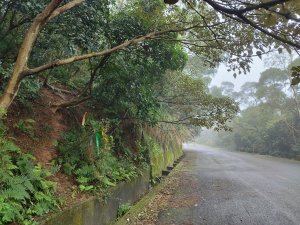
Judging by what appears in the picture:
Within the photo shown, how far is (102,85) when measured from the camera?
24.5 feet

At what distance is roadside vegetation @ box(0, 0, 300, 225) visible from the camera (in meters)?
4.21

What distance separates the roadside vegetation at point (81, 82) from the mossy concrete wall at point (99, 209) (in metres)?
0.18

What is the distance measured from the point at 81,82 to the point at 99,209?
196 inches

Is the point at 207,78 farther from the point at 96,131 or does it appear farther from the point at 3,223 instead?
the point at 3,223

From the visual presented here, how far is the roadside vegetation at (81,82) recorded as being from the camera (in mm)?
4207

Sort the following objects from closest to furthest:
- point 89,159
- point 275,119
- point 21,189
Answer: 1. point 21,189
2. point 89,159
3. point 275,119

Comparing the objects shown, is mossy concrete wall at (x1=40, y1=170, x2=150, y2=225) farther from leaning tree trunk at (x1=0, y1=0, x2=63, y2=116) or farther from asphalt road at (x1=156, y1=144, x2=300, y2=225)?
leaning tree trunk at (x1=0, y1=0, x2=63, y2=116)

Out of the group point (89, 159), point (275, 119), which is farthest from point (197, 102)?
point (275, 119)

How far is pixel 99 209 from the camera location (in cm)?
546

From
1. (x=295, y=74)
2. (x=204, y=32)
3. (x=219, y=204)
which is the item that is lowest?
(x=219, y=204)

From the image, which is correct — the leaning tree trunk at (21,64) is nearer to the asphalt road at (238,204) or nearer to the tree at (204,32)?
the tree at (204,32)

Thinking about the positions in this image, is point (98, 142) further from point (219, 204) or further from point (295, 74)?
point (295, 74)

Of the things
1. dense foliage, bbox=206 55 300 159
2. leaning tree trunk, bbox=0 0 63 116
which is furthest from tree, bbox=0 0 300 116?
dense foliage, bbox=206 55 300 159

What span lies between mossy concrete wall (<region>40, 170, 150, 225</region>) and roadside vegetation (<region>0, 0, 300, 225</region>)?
7.0 inches
